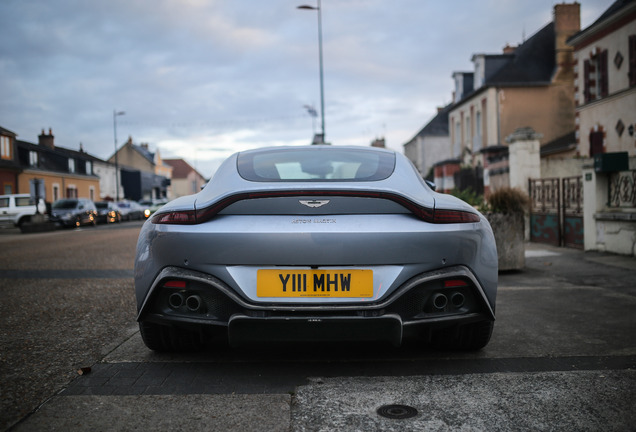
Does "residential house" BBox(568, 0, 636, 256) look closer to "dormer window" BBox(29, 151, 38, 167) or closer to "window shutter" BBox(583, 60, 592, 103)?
"window shutter" BBox(583, 60, 592, 103)

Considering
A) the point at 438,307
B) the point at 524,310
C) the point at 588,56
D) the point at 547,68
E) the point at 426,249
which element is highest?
the point at 547,68

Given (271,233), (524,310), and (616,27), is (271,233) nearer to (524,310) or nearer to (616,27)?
(524,310)

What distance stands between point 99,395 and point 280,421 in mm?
1084

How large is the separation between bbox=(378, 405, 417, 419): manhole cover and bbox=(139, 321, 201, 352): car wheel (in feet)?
5.13

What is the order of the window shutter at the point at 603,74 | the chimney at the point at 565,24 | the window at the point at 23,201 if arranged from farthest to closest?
the chimney at the point at 565,24 → the window at the point at 23,201 → the window shutter at the point at 603,74

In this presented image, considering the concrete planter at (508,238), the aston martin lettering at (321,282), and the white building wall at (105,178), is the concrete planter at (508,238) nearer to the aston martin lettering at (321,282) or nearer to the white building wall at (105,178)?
the aston martin lettering at (321,282)

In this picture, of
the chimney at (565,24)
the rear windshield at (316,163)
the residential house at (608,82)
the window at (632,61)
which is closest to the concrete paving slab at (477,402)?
the rear windshield at (316,163)

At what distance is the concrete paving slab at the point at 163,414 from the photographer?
2635 millimetres

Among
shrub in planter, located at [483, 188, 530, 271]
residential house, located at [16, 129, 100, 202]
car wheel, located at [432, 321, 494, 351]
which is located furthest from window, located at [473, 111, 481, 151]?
car wheel, located at [432, 321, 494, 351]

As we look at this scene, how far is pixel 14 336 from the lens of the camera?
15.0ft

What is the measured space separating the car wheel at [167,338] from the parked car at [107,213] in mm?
34596

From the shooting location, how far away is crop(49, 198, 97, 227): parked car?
30.2 m

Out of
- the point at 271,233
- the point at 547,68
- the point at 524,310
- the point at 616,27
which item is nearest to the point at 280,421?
the point at 271,233

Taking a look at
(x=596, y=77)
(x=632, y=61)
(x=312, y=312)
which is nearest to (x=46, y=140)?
(x=596, y=77)
